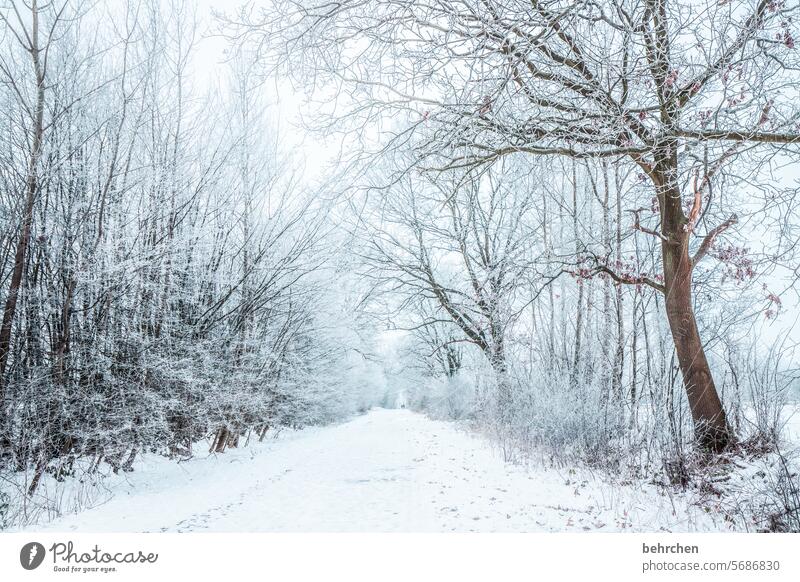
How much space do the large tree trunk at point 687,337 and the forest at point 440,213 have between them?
0.08ft

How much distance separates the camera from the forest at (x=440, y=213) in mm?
2838

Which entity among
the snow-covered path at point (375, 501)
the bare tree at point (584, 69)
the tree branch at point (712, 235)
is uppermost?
the bare tree at point (584, 69)

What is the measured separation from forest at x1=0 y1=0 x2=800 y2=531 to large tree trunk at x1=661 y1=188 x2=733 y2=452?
2 centimetres

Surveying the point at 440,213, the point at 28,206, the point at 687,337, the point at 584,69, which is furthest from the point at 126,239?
the point at 687,337

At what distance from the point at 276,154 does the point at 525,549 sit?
7726 millimetres

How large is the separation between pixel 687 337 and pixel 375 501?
321 cm

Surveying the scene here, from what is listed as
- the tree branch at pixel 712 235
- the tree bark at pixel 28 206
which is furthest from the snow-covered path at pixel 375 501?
the tree branch at pixel 712 235

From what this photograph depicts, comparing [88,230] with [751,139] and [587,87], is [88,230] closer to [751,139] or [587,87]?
[587,87]

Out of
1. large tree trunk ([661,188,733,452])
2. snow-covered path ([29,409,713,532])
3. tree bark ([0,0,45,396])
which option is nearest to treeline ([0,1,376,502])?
tree bark ([0,0,45,396])

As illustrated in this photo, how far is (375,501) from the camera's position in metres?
3.80

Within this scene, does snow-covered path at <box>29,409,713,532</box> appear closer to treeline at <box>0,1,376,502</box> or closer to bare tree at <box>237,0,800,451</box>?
treeline at <box>0,1,376,502</box>

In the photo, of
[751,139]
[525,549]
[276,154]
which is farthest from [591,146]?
[276,154]

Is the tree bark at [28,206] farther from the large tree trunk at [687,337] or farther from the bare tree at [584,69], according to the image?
the large tree trunk at [687,337]

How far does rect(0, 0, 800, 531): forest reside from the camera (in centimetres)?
284
